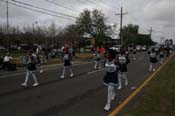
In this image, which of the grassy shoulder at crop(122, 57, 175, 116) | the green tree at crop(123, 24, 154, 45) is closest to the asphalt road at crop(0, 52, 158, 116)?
the grassy shoulder at crop(122, 57, 175, 116)

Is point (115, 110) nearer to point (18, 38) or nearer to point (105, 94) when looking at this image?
point (105, 94)

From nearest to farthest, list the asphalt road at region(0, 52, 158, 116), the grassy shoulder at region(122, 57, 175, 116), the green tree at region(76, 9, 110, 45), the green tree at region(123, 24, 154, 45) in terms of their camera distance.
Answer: the grassy shoulder at region(122, 57, 175, 116) < the asphalt road at region(0, 52, 158, 116) < the green tree at region(76, 9, 110, 45) < the green tree at region(123, 24, 154, 45)

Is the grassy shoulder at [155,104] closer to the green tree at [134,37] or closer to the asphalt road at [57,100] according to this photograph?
the asphalt road at [57,100]

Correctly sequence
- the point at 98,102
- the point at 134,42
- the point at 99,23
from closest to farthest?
the point at 98,102
the point at 99,23
the point at 134,42

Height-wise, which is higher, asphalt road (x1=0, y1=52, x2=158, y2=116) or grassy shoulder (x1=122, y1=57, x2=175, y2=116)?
grassy shoulder (x1=122, y1=57, x2=175, y2=116)

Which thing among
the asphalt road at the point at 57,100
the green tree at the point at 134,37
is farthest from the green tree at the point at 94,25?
the asphalt road at the point at 57,100

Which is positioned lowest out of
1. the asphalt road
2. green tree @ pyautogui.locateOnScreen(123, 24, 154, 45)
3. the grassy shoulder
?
the asphalt road

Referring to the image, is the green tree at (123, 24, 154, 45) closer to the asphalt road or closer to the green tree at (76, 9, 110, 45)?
the green tree at (76, 9, 110, 45)

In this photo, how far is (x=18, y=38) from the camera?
3580 inches

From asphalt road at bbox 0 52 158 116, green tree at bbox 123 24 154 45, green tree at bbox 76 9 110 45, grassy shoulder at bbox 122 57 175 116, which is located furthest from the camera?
green tree at bbox 123 24 154 45

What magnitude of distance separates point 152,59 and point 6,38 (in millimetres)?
61137

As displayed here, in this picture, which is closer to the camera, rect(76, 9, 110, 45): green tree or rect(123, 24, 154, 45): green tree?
rect(76, 9, 110, 45): green tree

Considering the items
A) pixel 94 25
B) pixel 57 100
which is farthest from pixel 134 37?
pixel 57 100

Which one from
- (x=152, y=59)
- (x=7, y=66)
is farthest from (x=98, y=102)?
(x=7, y=66)
